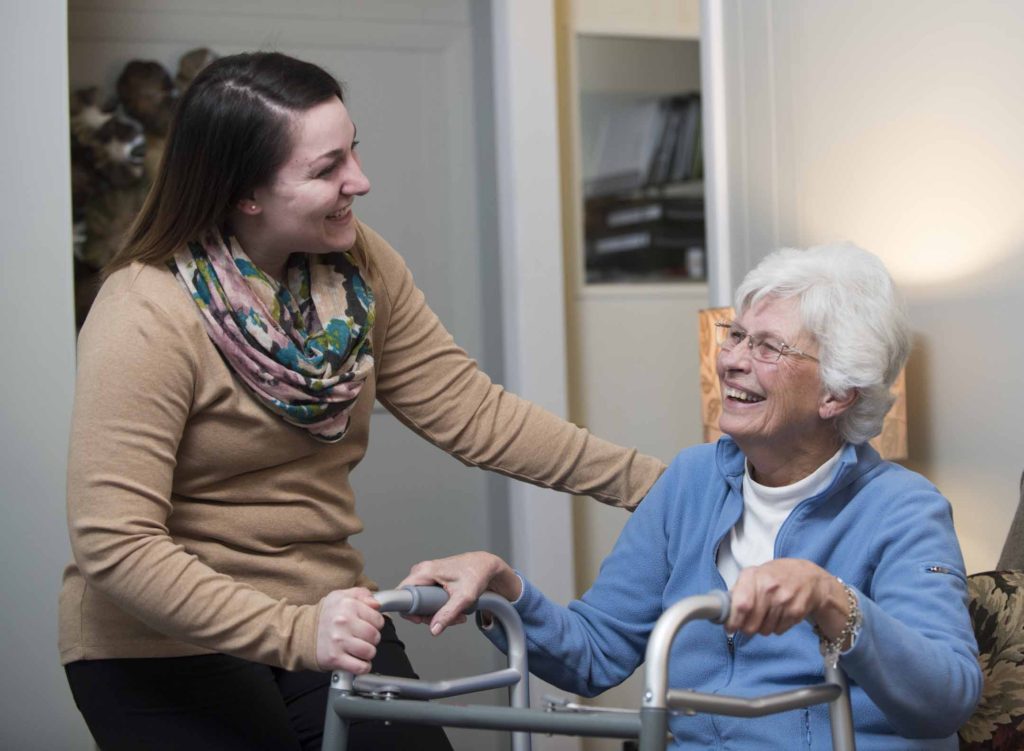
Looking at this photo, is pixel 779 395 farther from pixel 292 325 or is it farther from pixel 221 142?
pixel 221 142

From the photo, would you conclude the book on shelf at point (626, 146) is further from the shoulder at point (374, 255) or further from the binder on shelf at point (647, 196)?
the shoulder at point (374, 255)

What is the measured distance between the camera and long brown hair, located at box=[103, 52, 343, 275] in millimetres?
1567

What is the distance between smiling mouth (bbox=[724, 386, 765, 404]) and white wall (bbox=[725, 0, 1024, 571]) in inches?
33.6

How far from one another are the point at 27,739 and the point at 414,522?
115cm

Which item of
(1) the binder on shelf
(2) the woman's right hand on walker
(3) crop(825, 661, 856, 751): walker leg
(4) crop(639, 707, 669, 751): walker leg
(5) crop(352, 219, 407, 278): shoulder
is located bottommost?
(3) crop(825, 661, 856, 751): walker leg

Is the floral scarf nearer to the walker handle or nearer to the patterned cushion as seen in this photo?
the walker handle

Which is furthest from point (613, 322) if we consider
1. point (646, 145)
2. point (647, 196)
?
point (646, 145)

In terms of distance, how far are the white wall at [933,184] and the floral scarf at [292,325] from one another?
120 cm

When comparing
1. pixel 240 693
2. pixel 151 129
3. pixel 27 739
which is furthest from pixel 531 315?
pixel 240 693

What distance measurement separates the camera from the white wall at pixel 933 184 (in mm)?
2213

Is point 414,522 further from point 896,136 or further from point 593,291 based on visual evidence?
point 896,136

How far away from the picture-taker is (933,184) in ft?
7.88

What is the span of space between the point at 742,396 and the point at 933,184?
1.07 metres

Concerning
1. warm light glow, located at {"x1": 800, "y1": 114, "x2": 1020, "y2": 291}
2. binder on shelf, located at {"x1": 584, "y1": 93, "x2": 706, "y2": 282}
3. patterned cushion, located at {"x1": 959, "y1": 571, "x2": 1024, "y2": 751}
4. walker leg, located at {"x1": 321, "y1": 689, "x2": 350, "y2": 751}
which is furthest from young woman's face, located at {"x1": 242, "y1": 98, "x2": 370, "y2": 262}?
binder on shelf, located at {"x1": 584, "y1": 93, "x2": 706, "y2": 282}
